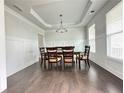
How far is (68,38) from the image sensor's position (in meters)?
9.59

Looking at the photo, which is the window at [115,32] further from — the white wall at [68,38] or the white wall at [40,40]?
the white wall at [40,40]

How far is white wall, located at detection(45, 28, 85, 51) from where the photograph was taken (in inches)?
371

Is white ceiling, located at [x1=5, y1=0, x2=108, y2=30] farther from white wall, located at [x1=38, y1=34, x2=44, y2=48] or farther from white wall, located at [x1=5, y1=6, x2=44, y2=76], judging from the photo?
white wall, located at [x1=38, y1=34, x2=44, y2=48]

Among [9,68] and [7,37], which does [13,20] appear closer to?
[7,37]

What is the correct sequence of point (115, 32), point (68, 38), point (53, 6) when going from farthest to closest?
point (68, 38)
point (53, 6)
point (115, 32)

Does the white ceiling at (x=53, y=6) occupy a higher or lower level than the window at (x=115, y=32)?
higher

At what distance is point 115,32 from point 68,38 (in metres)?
5.98

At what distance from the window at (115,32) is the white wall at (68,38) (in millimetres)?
5115

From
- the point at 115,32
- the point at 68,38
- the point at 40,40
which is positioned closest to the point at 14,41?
the point at 115,32

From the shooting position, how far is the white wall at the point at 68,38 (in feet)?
30.9

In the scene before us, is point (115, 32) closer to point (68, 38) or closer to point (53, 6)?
point (53, 6)

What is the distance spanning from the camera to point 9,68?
13.1ft

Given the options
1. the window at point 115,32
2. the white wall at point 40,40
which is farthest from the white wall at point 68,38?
the window at point 115,32

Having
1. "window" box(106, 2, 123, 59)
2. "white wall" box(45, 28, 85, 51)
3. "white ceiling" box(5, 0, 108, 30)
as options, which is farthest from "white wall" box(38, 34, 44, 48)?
"window" box(106, 2, 123, 59)
